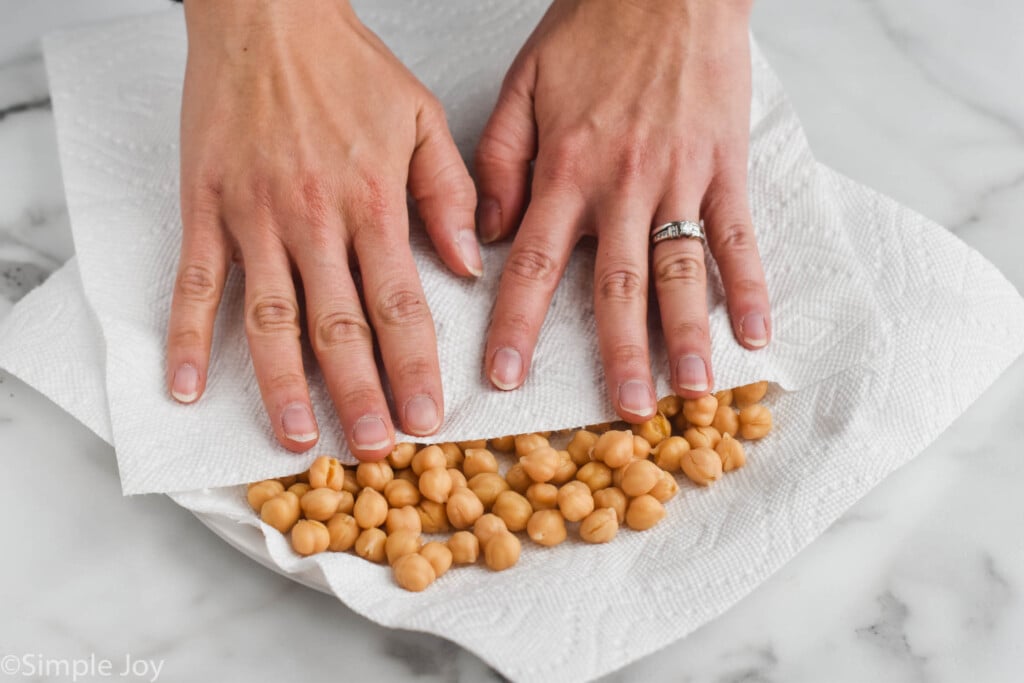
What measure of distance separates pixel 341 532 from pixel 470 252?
31 centimetres

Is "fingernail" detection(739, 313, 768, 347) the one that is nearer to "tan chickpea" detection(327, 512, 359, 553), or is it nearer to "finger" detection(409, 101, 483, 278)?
"finger" detection(409, 101, 483, 278)

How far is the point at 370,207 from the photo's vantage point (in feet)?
3.42

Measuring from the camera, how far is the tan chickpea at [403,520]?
931 millimetres

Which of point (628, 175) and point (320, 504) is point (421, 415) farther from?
point (628, 175)

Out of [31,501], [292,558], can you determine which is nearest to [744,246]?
[292,558]

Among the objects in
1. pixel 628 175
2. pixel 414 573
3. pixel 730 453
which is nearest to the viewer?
pixel 414 573

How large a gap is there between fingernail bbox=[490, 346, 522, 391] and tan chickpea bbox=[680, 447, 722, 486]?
163mm

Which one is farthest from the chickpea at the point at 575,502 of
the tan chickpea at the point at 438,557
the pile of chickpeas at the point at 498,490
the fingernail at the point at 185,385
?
the fingernail at the point at 185,385

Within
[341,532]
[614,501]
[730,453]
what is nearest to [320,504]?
[341,532]

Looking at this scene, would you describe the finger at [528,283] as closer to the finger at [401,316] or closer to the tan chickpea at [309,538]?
the finger at [401,316]

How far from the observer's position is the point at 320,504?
0.92 m

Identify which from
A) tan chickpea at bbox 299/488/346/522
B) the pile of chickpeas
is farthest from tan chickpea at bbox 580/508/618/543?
tan chickpea at bbox 299/488/346/522

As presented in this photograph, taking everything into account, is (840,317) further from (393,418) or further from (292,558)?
(292,558)

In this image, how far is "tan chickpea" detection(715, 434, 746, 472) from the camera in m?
0.98
